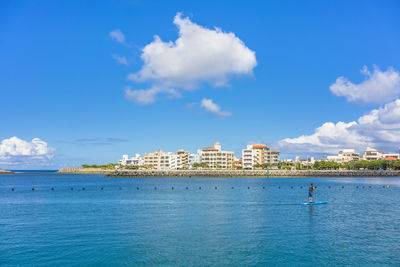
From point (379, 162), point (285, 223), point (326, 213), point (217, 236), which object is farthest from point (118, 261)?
point (379, 162)

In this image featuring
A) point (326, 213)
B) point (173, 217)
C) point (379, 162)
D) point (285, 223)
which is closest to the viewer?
point (285, 223)

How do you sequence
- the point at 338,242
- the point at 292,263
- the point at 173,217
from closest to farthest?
the point at 292,263
the point at 338,242
the point at 173,217

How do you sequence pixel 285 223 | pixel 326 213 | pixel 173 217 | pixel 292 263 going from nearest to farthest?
1. pixel 292 263
2. pixel 285 223
3. pixel 173 217
4. pixel 326 213

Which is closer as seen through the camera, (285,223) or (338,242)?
(338,242)

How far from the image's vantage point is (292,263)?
833 inches

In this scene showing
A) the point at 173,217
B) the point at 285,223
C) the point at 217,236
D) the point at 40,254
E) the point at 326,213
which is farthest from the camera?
the point at 326,213

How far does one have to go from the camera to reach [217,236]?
28.0 metres

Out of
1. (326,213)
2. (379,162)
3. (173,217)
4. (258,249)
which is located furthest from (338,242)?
(379,162)

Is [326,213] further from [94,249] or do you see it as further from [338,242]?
[94,249]

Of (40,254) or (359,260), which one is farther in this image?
(40,254)

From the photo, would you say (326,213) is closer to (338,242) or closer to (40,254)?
(338,242)

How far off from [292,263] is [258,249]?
10.9 ft

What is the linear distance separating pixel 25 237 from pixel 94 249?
27.2 ft

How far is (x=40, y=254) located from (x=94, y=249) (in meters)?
3.49
